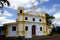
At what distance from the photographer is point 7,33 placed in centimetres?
4094

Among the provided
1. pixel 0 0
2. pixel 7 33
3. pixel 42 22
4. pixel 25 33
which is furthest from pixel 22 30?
pixel 0 0

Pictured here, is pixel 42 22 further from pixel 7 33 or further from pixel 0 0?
pixel 0 0

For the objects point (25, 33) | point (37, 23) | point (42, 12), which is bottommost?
point (25, 33)

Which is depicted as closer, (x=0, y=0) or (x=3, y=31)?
(x=0, y=0)

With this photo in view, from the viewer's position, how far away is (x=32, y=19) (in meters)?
42.5

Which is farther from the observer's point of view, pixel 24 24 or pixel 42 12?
pixel 42 12

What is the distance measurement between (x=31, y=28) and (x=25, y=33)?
9.10ft

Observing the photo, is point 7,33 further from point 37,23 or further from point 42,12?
point 42,12

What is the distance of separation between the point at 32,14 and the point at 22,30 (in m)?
5.67

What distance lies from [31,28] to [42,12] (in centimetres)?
654

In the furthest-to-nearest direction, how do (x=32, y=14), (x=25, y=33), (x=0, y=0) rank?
1. (x=32, y=14)
2. (x=25, y=33)
3. (x=0, y=0)

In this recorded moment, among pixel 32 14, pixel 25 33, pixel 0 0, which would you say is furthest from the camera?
pixel 32 14

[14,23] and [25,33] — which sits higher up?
[14,23]

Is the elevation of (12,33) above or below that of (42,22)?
below
